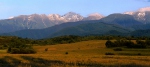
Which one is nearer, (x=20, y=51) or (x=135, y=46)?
(x=20, y=51)

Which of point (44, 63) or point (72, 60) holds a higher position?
point (44, 63)

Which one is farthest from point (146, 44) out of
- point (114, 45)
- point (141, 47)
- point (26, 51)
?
point (26, 51)

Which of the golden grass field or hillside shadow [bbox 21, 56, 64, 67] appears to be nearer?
hillside shadow [bbox 21, 56, 64, 67]

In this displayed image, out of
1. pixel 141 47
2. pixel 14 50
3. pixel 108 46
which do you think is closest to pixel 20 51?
pixel 14 50

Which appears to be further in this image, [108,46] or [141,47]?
[108,46]

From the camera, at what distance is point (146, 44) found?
138 meters

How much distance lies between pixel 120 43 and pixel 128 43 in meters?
4.95

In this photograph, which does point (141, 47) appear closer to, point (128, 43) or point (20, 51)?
point (128, 43)

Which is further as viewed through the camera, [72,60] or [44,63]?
[72,60]

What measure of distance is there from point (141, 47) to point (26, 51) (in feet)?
169

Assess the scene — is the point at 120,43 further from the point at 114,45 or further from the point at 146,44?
the point at 146,44

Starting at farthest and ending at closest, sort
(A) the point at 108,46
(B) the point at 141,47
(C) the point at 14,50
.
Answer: (A) the point at 108,46
(B) the point at 141,47
(C) the point at 14,50

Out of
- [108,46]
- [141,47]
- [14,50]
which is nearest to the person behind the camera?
[14,50]

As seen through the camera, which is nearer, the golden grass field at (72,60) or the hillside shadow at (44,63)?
the hillside shadow at (44,63)
